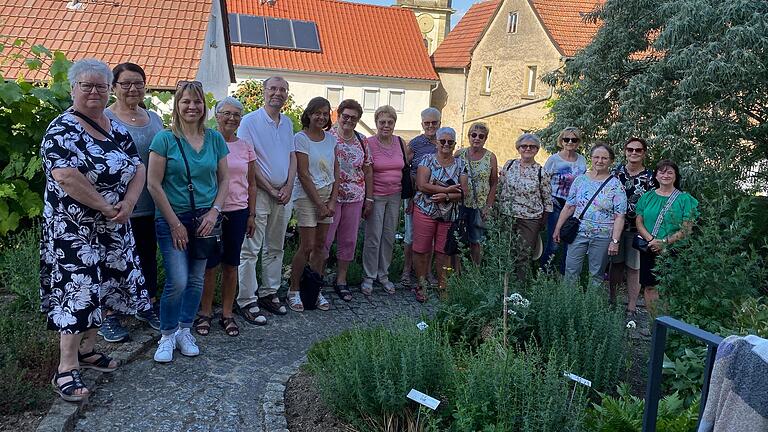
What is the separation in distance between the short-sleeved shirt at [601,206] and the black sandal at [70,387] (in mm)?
4344

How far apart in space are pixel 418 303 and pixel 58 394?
347cm

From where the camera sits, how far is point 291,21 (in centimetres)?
3347

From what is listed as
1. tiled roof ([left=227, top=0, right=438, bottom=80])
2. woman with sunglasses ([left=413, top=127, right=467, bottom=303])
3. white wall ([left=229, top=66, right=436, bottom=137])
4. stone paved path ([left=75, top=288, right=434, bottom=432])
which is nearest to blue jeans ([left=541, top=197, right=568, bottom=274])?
woman with sunglasses ([left=413, top=127, right=467, bottom=303])

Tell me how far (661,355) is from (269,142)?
12.4ft

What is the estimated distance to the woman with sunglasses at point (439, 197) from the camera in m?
6.38

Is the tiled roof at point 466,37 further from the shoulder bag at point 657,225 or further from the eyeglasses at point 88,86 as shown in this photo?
the eyeglasses at point 88,86

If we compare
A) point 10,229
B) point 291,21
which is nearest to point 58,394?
point 10,229

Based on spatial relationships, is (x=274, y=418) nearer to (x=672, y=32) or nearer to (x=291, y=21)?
(x=672, y=32)

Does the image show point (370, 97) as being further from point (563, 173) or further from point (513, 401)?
point (513, 401)

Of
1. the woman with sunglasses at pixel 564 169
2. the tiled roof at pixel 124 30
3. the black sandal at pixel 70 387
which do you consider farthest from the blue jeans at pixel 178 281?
the tiled roof at pixel 124 30

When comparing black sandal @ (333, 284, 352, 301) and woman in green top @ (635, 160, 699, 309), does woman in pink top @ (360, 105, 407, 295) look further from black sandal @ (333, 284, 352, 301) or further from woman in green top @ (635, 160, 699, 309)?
woman in green top @ (635, 160, 699, 309)

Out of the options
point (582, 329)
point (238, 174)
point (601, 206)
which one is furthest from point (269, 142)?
point (601, 206)

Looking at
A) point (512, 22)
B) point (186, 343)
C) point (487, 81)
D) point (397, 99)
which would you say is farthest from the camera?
point (397, 99)

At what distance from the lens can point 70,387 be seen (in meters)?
3.86
